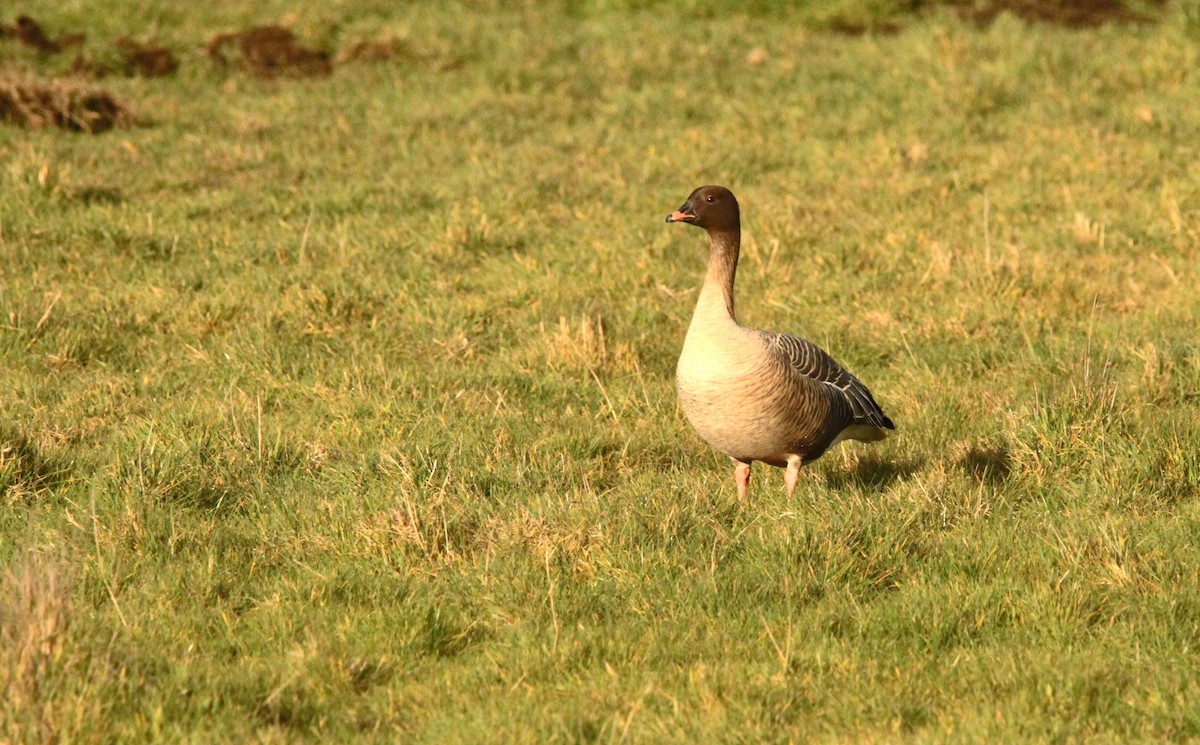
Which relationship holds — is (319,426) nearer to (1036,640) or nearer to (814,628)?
(814,628)

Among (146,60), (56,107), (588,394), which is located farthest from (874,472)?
(146,60)

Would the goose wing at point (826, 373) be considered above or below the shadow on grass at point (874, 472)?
above

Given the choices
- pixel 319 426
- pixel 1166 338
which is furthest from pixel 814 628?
pixel 1166 338

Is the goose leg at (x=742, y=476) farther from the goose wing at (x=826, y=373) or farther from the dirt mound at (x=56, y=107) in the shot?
the dirt mound at (x=56, y=107)

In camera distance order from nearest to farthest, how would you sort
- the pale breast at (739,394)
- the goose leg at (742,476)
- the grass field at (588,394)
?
the grass field at (588,394) < the pale breast at (739,394) < the goose leg at (742,476)

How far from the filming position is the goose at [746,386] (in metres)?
6.14

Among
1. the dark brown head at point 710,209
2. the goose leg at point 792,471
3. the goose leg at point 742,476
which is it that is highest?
the dark brown head at point 710,209

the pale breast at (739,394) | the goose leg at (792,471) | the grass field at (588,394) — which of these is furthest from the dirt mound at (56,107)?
the goose leg at (792,471)

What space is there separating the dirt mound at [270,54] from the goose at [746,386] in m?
9.54

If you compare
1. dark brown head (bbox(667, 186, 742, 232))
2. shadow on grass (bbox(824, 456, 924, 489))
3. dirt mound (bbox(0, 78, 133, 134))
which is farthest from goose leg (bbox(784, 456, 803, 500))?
dirt mound (bbox(0, 78, 133, 134))

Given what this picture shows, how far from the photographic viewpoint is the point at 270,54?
1548cm

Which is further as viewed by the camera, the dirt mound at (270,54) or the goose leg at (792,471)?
the dirt mound at (270,54)

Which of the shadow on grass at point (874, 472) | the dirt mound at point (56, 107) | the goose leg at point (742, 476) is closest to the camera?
the goose leg at point (742, 476)

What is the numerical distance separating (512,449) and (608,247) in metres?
3.68
